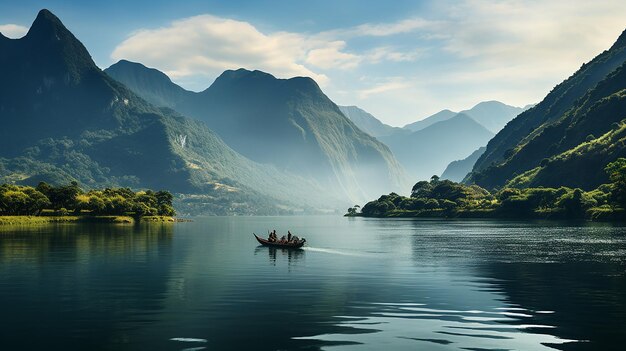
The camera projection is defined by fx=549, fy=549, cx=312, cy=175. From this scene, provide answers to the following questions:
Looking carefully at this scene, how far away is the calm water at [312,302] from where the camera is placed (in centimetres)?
3359

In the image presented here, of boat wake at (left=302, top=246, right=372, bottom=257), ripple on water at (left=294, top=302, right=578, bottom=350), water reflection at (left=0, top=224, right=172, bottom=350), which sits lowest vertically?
boat wake at (left=302, top=246, right=372, bottom=257)

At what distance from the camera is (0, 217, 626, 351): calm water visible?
33594mm

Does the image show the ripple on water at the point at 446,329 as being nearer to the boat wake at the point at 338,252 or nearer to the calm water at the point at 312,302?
the calm water at the point at 312,302

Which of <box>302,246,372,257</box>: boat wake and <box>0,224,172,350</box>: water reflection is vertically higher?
<box>0,224,172,350</box>: water reflection

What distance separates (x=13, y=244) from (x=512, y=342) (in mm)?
104087

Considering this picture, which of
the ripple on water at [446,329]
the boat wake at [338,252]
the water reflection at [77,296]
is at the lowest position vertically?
the boat wake at [338,252]

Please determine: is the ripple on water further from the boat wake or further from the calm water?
the boat wake

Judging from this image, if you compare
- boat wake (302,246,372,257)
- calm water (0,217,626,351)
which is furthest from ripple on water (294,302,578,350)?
boat wake (302,246,372,257)

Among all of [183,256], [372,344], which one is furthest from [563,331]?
[183,256]

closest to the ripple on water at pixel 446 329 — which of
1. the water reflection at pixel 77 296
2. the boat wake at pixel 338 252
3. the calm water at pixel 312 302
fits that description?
the calm water at pixel 312 302

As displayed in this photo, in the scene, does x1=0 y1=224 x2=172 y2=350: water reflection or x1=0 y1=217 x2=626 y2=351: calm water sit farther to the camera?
x1=0 y1=224 x2=172 y2=350: water reflection

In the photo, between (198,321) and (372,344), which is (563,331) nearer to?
(372,344)

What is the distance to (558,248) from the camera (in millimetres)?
101875

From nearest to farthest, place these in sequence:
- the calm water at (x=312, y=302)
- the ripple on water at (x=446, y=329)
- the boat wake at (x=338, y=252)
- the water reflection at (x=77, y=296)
Result: the ripple on water at (x=446, y=329), the calm water at (x=312, y=302), the water reflection at (x=77, y=296), the boat wake at (x=338, y=252)
